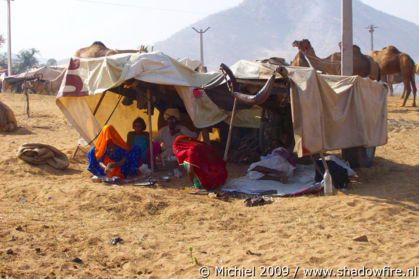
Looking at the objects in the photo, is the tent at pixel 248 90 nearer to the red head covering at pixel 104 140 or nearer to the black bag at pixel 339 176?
the black bag at pixel 339 176

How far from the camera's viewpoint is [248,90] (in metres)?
7.89

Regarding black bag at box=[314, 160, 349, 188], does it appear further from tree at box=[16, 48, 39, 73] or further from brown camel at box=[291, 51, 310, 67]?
tree at box=[16, 48, 39, 73]

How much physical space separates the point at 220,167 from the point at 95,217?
2394 mm

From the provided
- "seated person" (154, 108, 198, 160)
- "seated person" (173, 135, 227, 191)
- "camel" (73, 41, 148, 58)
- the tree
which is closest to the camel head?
"seated person" (154, 108, 198, 160)

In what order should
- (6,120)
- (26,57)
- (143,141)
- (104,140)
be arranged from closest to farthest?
(104,140)
(143,141)
(6,120)
(26,57)

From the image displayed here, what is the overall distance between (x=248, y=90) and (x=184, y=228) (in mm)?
3427

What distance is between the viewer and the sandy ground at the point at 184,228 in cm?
402

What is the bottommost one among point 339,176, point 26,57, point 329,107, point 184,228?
point 184,228

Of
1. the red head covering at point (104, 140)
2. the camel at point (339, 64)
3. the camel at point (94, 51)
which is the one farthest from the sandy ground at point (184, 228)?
the camel at point (94, 51)

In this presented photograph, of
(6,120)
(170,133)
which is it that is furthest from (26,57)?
(170,133)

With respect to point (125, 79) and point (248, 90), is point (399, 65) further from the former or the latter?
point (125, 79)

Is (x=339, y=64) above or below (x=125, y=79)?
above

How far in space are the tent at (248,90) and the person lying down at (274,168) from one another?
36.3 inches

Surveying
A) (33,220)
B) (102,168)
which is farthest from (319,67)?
(33,220)
